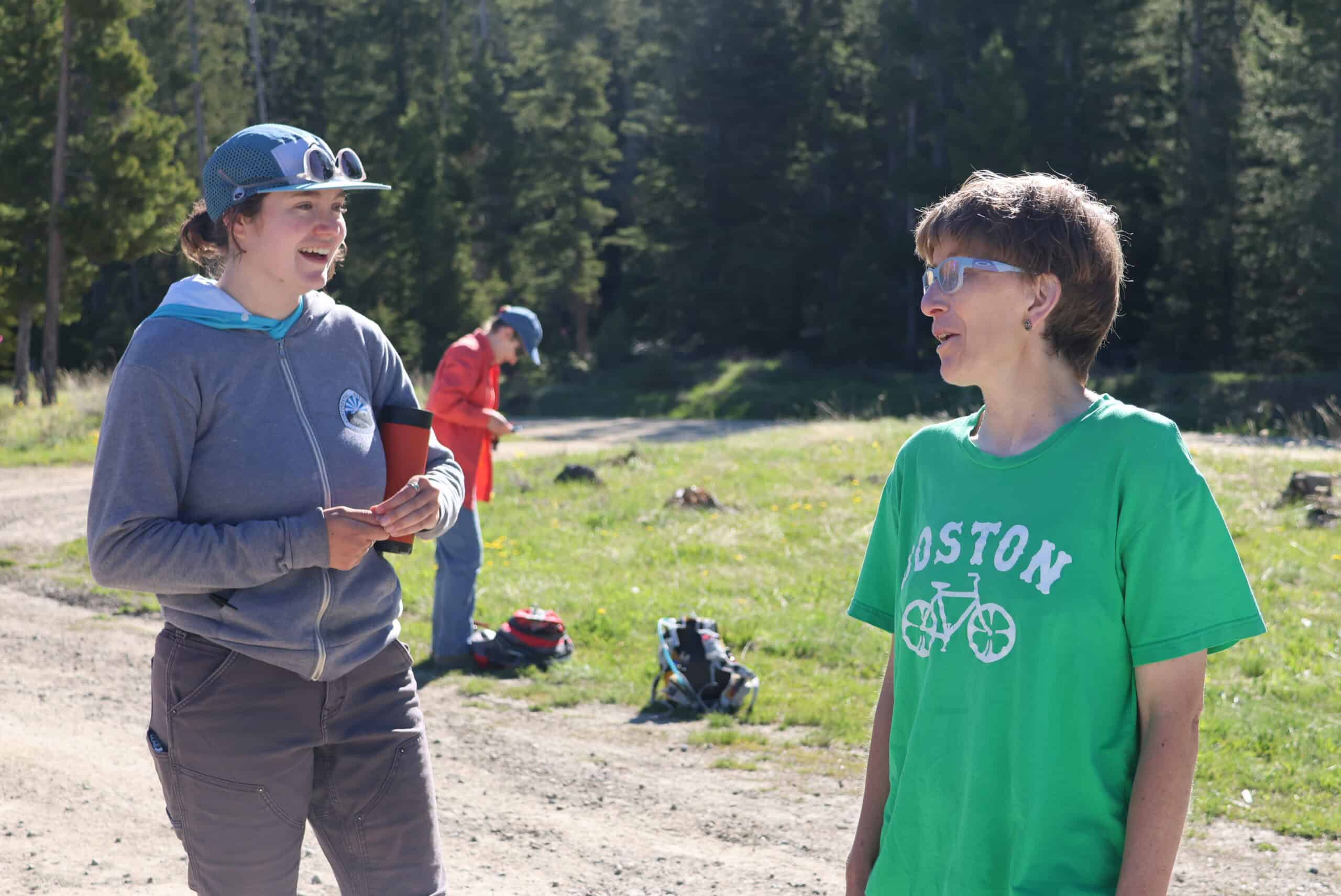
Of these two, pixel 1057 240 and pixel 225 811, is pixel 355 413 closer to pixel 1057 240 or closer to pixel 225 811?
pixel 225 811

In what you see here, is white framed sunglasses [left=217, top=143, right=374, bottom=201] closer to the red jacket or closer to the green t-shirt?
the green t-shirt

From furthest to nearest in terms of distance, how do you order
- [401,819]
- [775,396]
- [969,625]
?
1. [775,396]
2. [401,819]
3. [969,625]

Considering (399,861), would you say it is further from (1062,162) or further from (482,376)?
(1062,162)

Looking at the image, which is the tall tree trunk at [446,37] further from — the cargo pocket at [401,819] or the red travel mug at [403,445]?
the cargo pocket at [401,819]

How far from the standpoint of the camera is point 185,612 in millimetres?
2693

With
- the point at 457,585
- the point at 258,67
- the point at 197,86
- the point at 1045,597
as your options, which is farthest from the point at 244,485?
the point at 258,67

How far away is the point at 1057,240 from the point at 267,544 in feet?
5.20

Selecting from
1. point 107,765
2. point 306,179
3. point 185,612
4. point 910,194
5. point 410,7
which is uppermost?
point 410,7

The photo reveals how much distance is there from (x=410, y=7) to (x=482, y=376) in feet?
136

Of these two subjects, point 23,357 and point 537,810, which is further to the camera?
point 23,357

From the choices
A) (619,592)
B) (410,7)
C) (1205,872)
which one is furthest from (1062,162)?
(1205,872)

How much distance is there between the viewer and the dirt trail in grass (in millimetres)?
4770

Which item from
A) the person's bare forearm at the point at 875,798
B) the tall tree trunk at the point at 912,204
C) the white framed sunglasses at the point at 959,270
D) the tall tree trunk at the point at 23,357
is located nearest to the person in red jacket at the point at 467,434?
the person's bare forearm at the point at 875,798

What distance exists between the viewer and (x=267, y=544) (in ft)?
8.47
